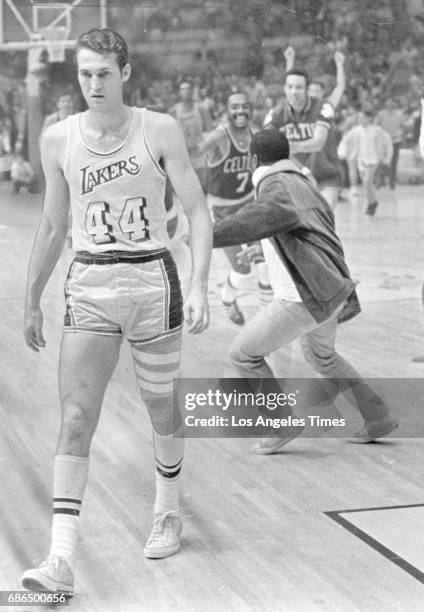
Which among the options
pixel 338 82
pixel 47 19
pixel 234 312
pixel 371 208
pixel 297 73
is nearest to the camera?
pixel 47 19

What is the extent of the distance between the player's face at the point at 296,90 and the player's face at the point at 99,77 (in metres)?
3.23

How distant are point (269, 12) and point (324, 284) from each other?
5.56 ft

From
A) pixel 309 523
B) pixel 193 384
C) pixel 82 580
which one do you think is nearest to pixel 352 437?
pixel 193 384

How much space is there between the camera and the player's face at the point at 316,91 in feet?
22.4

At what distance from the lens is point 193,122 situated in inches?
293

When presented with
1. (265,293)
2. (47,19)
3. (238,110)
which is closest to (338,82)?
(238,110)

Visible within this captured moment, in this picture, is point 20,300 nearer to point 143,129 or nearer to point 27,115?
point 27,115

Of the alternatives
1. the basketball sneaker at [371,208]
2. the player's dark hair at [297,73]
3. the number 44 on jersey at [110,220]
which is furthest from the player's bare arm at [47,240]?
the basketball sneaker at [371,208]

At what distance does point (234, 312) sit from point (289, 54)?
2096 mm

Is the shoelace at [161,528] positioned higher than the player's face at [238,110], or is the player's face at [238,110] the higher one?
the player's face at [238,110]

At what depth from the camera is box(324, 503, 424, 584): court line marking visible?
379 centimetres

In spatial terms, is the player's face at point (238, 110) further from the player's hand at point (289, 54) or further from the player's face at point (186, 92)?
the player's hand at point (289, 54)

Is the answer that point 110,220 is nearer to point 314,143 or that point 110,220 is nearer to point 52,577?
point 52,577

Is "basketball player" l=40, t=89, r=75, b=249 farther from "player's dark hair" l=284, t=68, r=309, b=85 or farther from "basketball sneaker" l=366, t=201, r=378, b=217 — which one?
"basketball sneaker" l=366, t=201, r=378, b=217
